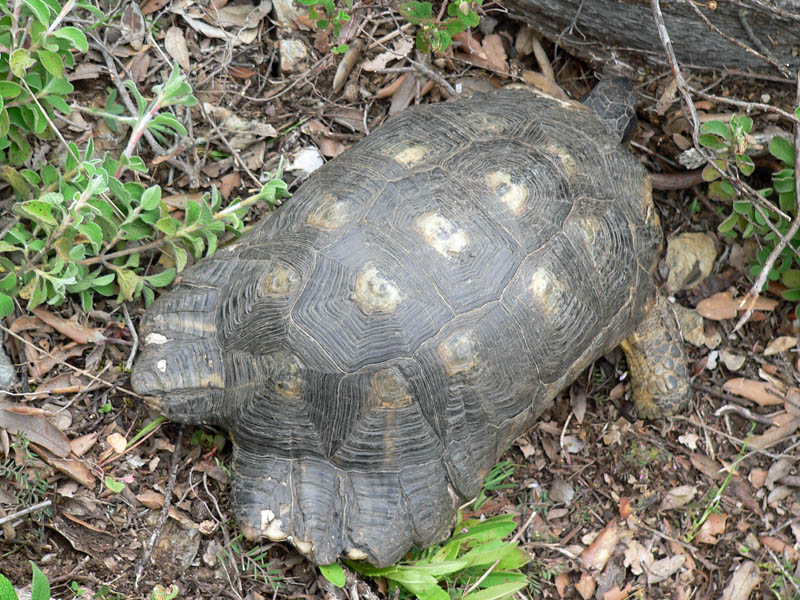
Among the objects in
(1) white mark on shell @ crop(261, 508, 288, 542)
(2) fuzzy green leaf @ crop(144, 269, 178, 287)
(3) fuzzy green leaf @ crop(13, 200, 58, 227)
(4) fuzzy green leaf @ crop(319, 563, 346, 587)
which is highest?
(3) fuzzy green leaf @ crop(13, 200, 58, 227)

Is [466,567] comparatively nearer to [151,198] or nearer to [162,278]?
[162,278]

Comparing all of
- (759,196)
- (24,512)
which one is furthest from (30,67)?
(759,196)

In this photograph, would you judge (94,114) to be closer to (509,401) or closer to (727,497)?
(509,401)

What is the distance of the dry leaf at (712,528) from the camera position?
13.2 ft

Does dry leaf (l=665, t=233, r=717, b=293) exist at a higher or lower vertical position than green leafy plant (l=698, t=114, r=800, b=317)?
lower

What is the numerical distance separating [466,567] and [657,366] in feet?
4.91

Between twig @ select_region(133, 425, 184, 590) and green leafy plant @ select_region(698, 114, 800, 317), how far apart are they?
8.93 ft

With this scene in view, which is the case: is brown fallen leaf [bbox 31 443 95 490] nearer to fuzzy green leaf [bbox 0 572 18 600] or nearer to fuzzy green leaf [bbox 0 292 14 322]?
fuzzy green leaf [bbox 0 292 14 322]

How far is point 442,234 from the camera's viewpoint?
3156mm

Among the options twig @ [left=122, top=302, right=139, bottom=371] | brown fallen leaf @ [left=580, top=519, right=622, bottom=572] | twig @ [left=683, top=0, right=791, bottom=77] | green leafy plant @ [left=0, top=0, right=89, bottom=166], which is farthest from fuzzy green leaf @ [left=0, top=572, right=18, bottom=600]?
twig @ [left=683, top=0, right=791, bottom=77]

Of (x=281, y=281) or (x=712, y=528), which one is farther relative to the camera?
(x=712, y=528)

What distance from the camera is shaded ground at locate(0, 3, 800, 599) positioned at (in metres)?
3.33

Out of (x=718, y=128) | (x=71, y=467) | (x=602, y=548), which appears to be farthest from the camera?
(x=602, y=548)

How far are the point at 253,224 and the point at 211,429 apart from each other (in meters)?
1.05
